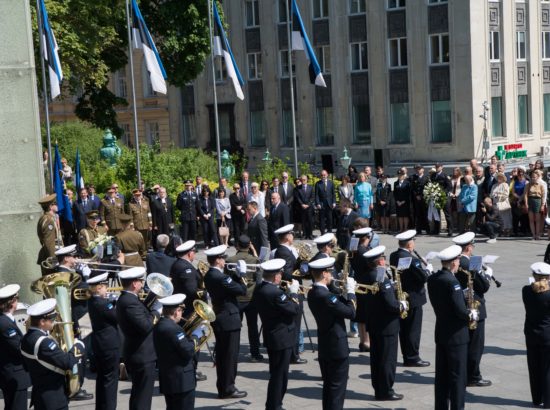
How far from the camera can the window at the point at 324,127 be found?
4931 cm

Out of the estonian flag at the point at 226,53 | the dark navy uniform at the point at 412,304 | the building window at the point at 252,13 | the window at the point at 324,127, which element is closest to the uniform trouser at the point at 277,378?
the dark navy uniform at the point at 412,304

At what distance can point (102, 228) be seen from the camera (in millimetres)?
18500

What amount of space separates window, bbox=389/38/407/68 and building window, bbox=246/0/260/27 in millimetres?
8684

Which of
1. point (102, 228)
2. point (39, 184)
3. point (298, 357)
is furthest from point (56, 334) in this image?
point (102, 228)

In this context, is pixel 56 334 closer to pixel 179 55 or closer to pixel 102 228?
pixel 102 228

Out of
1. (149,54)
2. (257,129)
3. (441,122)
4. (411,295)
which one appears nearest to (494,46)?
(441,122)

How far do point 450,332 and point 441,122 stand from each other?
34413 millimetres

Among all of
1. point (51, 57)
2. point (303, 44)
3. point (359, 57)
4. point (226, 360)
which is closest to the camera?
point (226, 360)

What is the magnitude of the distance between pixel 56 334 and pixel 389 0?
37043 millimetres

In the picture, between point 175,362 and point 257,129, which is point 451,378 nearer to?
point 175,362

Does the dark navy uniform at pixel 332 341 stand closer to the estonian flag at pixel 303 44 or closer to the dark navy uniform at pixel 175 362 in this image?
the dark navy uniform at pixel 175 362

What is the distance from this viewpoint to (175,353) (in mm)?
10562

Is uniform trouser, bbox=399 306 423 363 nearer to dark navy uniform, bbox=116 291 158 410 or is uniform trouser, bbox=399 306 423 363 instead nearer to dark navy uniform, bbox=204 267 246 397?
dark navy uniform, bbox=204 267 246 397

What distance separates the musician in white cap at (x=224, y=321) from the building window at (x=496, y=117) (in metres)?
34.4
